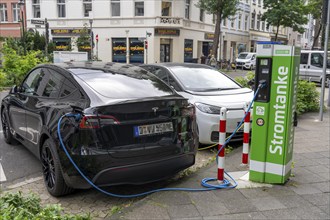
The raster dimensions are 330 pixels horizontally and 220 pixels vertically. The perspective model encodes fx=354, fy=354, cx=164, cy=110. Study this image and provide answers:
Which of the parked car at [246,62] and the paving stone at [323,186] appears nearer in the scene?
the paving stone at [323,186]

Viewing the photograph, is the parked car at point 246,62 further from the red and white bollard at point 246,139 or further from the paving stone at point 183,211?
the paving stone at point 183,211

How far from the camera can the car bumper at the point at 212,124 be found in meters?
5.95

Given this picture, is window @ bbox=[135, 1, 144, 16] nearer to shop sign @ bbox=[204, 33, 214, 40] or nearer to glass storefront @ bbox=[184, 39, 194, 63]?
glass storefront @ bbox=[184, 39, 194, 63]

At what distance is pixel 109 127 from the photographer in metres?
3.66

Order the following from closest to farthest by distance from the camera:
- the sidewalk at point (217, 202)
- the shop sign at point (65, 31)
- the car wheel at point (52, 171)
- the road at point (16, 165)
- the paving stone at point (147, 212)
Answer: the paving stone at point (147, 212)
the sidewalk at point (217, 202)
the car wheel at point (52, 171)
the road at point (16, 165)
the shop sign at point (65, 31)

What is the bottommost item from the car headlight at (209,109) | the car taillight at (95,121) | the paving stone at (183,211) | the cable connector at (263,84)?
the paving stone at (183,211)

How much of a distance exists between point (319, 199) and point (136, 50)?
110 ft

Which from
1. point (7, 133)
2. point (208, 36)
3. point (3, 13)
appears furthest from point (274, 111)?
point (3, 13)

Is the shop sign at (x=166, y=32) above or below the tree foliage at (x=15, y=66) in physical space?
above

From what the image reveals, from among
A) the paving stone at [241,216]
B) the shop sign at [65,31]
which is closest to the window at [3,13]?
the shop sign at [65,31]

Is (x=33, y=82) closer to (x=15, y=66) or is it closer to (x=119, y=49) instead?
(x=15, y=66)

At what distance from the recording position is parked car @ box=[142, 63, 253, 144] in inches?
237

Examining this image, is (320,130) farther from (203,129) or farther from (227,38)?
(227,38)

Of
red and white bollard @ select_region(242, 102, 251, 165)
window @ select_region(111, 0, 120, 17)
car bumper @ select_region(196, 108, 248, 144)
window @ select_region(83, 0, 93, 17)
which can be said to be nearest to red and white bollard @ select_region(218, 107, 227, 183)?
red and white bollard @ select_region(242, 102, 251, 165)
